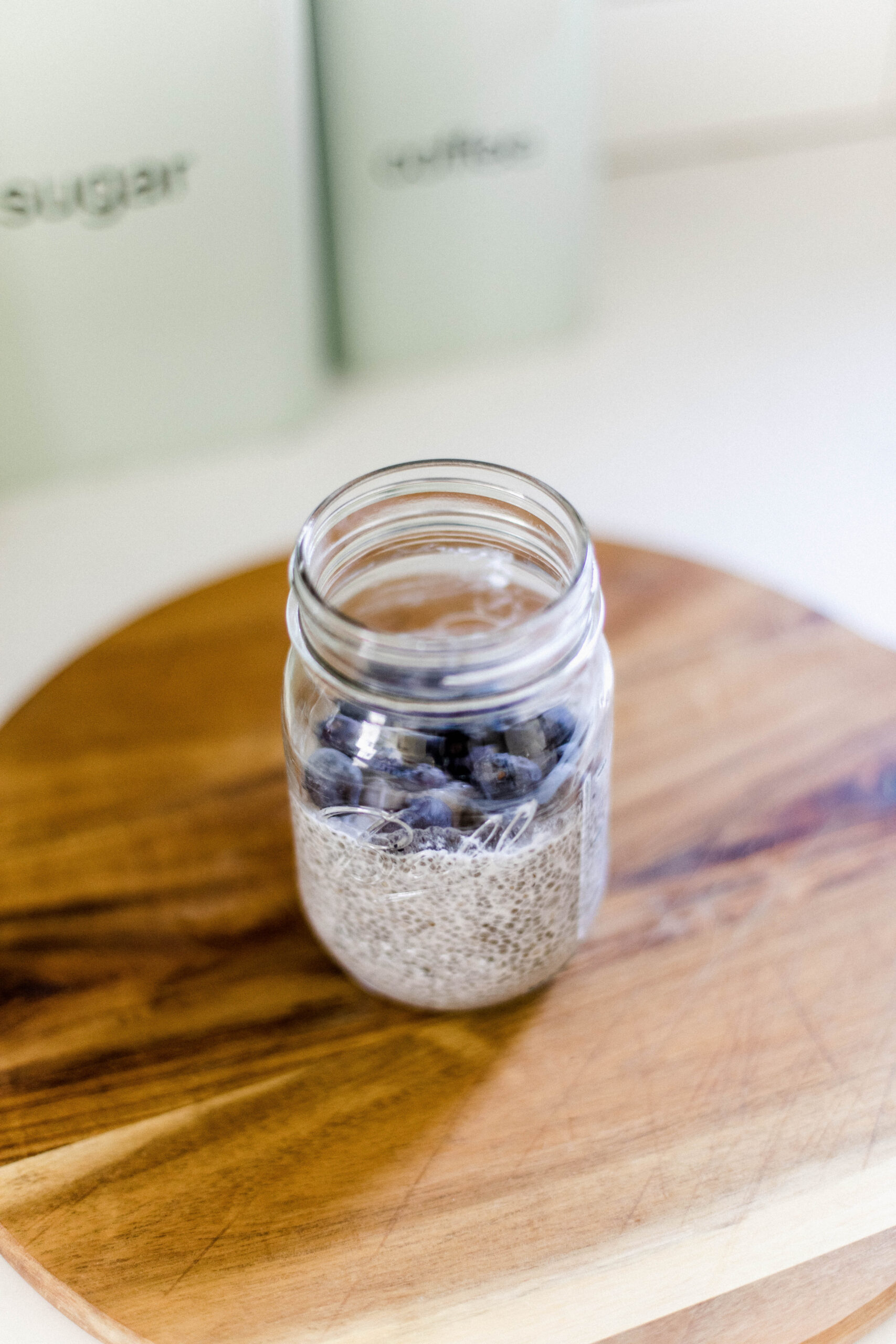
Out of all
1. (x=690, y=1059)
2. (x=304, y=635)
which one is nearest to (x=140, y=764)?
(x=304, y=635)

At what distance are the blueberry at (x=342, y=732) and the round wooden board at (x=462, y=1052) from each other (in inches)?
5.3

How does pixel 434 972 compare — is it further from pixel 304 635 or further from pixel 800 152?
pixel 800 152

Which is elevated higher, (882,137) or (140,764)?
(882,137)

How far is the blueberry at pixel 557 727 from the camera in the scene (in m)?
0.50

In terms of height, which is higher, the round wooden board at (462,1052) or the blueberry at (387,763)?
the blueberry at (387,763)

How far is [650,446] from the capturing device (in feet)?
3.06

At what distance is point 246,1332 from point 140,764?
30 centimetres

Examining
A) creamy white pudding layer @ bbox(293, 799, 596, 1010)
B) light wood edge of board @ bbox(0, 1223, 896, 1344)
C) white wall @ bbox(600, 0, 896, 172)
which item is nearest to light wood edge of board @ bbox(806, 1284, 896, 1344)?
light wood edge of board @ bbox(0, 1223, 896, 1344)

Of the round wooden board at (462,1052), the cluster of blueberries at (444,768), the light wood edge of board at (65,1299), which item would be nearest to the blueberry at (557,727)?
the cluster of blueberries at (444,768)

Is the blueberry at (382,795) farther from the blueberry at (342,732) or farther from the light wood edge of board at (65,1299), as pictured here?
the light wood edge of board at (65,1299)

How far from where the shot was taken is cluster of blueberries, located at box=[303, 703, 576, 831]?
0.48m

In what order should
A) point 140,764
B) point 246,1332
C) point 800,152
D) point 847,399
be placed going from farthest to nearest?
point 800,152 < point 847,399 < point 140,764 < point 246,1332

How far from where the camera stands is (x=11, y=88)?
0.72 meters

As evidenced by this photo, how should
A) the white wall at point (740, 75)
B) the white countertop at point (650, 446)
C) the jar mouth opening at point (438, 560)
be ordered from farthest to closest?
1. the white wall at point (740, 75)
2. the white countertop at point (650, 446)
3. the jar mouth opening at point (438, 560)
